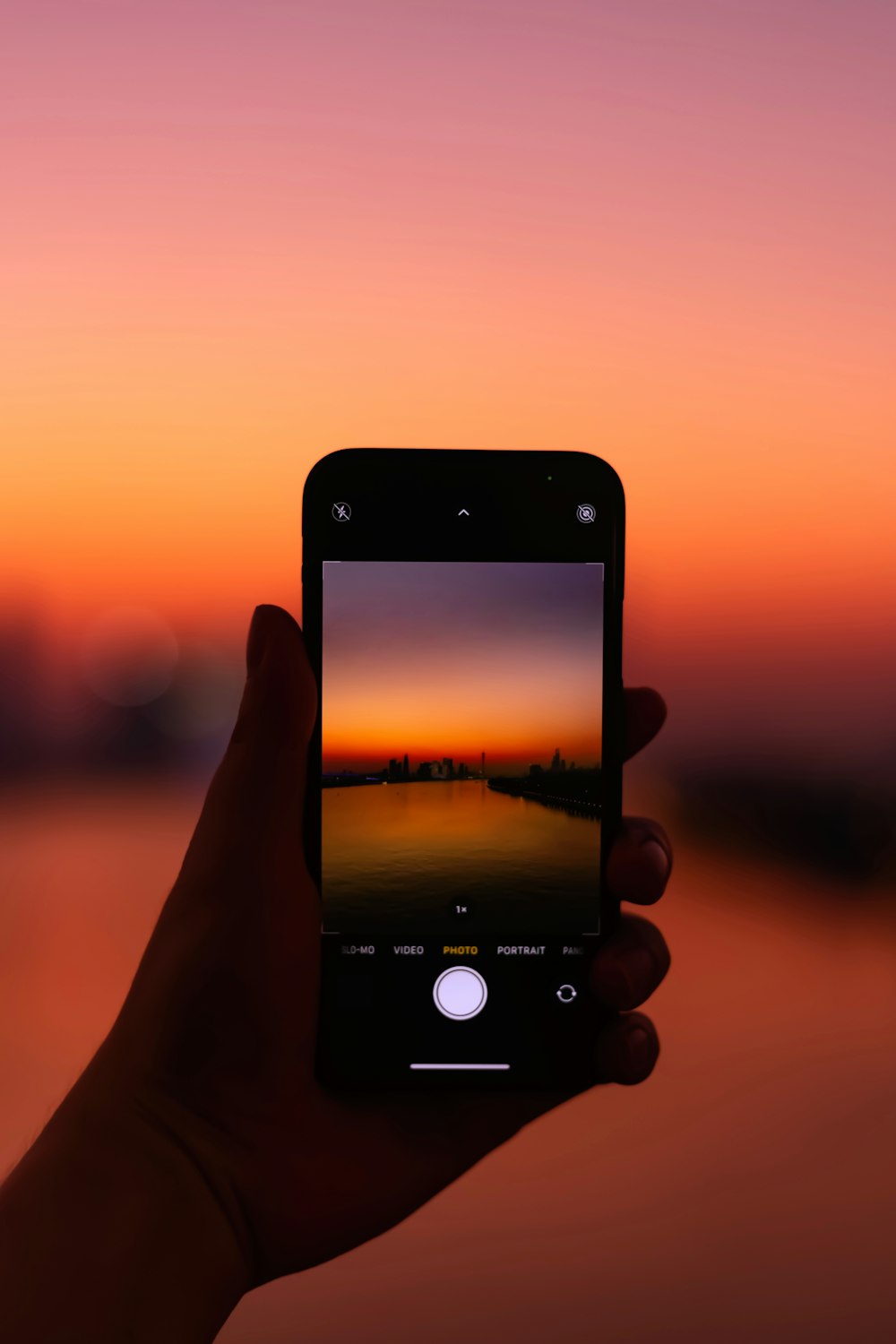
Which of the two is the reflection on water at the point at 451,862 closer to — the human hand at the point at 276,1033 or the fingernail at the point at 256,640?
the human hand at the point at 276,1033

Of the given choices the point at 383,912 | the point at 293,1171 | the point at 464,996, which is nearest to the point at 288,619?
A: the point at 383,912

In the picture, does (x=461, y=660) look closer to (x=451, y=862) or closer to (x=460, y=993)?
(x=451, y=862)

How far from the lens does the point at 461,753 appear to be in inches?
57.6

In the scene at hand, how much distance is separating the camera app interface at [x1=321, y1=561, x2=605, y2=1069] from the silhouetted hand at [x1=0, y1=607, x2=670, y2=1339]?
6 cm

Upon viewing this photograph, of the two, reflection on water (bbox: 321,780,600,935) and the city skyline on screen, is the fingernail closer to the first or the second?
the city skyline on screen

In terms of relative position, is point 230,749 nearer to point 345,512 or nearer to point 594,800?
point 345,512

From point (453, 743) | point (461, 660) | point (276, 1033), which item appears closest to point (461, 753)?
point (453, 743)

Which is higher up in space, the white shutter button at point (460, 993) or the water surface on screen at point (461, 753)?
the water surface on screen at point (461, 753)

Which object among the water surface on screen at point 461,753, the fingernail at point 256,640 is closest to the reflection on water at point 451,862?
the water surface on screen at point 461,753

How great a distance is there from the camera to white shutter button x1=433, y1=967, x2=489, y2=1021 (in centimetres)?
137

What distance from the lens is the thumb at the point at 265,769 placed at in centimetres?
136

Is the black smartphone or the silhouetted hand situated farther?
the black smartphone

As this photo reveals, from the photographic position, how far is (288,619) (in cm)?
138

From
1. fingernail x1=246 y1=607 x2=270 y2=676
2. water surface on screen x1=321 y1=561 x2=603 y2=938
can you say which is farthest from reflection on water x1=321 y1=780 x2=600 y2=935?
fingernail x1=246 y1=607 x2=270 y2=676
